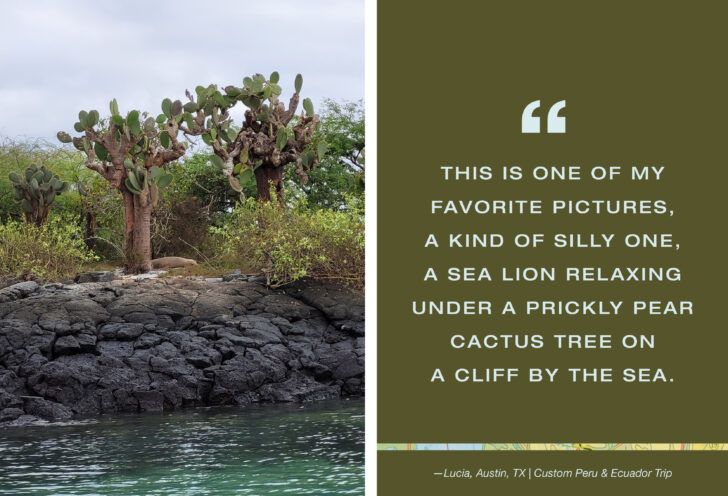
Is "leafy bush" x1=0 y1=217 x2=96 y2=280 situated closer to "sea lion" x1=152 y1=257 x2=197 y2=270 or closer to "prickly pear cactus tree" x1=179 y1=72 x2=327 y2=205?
"sea lion" x1=152 y1=257 x2=197 y2=270

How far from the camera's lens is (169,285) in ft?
51.3

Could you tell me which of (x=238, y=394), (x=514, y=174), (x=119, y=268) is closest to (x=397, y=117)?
(x=514, y=174)

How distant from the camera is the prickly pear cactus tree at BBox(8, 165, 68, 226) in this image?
66.4 feet

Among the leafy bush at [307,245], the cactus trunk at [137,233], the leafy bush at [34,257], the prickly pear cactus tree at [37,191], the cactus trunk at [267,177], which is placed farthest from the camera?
the prickly pear cactus tree at [37,191]

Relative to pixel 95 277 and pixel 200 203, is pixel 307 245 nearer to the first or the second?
pixel 95 277

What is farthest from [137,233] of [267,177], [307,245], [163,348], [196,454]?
[196,454]

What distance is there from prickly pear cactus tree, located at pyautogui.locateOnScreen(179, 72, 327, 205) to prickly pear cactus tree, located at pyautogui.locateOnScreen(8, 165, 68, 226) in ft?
12.8

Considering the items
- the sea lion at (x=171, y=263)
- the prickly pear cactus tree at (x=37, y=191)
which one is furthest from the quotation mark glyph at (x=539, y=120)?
the prickly pear cactus tree at (x=37, y=191)

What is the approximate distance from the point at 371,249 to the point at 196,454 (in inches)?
267

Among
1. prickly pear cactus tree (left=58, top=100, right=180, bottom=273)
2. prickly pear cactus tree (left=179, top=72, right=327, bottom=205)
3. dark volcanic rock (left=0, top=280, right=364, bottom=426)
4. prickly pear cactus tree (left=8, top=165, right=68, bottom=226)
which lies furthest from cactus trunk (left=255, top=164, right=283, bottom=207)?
prickly pear cactus tree (left=8, top=165, right=68, bottom=226)

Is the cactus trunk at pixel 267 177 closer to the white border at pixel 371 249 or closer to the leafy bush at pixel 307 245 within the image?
the leafy bush at pixel 307 245

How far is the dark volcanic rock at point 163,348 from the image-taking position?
13.0 meters

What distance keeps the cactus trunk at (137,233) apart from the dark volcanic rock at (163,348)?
219cm

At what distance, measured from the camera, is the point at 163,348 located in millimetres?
13680
